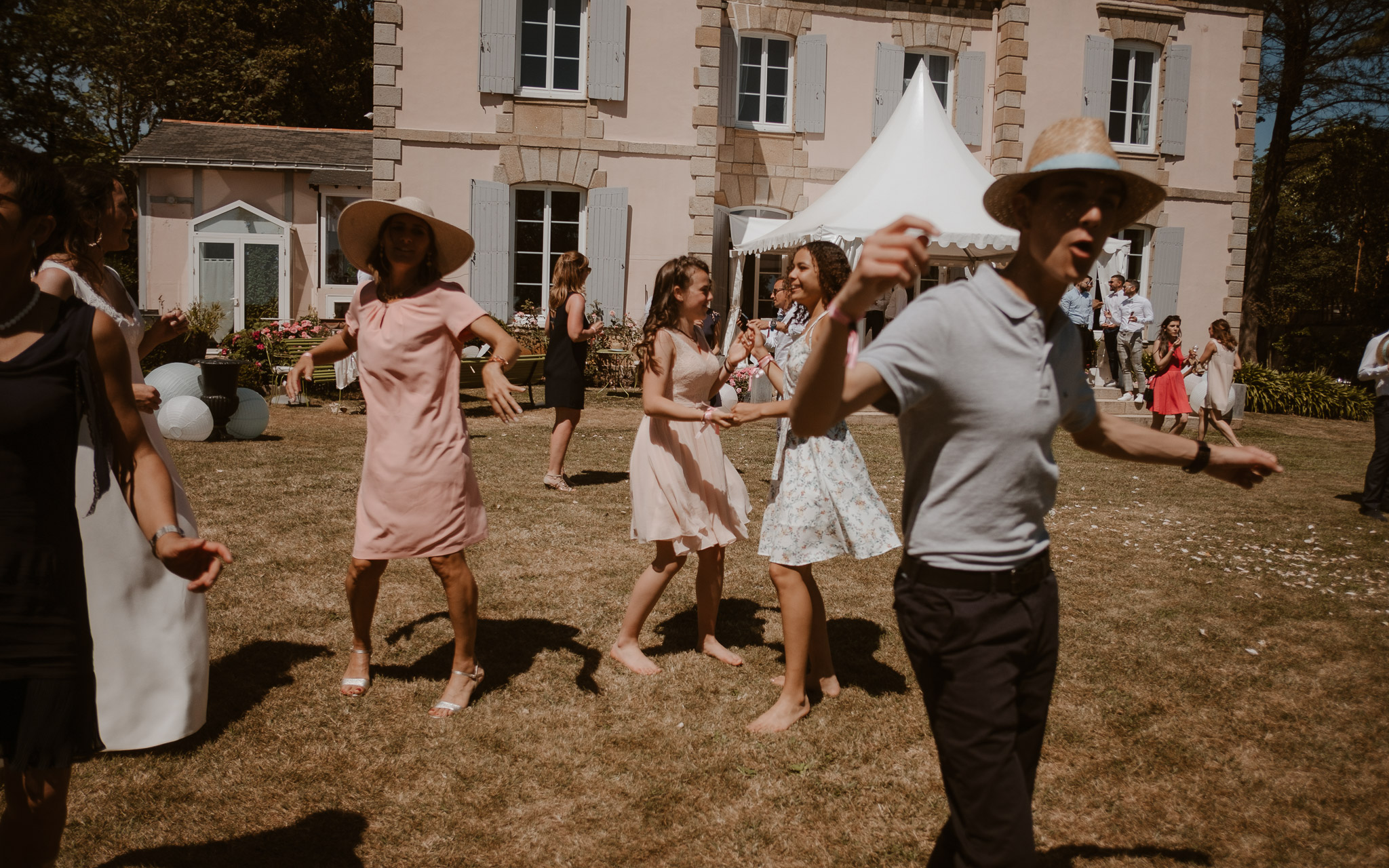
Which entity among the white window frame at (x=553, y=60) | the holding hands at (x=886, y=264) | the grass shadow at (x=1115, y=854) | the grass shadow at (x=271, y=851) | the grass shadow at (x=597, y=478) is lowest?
the grass shadow at (x=271, y=851)

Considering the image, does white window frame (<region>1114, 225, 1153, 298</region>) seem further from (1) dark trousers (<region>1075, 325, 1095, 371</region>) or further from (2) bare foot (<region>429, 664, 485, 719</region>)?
(2) bare foot (<region>429, 664, 485, 719</region>)

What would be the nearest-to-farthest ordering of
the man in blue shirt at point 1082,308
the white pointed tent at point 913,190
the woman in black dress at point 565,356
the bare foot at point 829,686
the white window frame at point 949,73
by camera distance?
1. the bare foot at point 829,686
2. the woman in black dress at point 565,356
3. the white pointed tent at point 913,190
4. the man in blue shirt at point 1082,308
5. the white window frame at point 949,73

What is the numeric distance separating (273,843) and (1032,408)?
263cm

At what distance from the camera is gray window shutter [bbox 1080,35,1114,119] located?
18.5m

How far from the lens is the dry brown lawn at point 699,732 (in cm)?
310

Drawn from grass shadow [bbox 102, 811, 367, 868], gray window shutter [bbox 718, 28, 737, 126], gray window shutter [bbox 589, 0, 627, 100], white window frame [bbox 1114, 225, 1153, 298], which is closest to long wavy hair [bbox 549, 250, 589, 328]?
grass shadow [bbox 102, 811, 367, 868]

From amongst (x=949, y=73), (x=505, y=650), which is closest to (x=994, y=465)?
(x=505, y=650)

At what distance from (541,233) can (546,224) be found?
18cm

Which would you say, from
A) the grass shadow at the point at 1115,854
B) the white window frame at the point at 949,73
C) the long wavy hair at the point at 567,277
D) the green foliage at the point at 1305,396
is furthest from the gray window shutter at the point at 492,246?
the grass shadow at the point at 1115,854

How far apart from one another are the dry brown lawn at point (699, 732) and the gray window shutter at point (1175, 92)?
575 inches

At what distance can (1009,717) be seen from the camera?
207 cm

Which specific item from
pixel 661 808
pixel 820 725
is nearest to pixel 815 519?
pixel 820 725

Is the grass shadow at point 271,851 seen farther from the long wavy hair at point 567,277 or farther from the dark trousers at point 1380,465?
the dark trousers at point 1380,465

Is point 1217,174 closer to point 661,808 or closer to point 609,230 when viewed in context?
point 609,230
